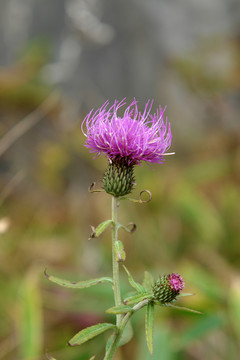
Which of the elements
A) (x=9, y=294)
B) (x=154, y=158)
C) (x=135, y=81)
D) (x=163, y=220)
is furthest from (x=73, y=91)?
(x=154, y=158)

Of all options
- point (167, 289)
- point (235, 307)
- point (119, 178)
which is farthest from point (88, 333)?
point (235, 307)

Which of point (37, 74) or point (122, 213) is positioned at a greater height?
point (37, 74)

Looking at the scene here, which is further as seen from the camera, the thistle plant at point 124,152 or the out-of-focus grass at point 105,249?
the out-of-focus grass at point 105,249

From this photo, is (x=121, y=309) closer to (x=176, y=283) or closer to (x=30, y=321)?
(x=176, y=283)

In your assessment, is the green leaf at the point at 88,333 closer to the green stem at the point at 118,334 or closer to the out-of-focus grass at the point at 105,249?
the green stem at the point at 118,334

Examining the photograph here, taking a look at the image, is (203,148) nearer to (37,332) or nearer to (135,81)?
(135,81)

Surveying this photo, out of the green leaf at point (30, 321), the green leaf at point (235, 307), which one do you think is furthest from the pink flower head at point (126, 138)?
the green leaf at point (235, 307)

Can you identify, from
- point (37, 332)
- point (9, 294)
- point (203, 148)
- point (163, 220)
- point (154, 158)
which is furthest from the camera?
point (203, 148)
